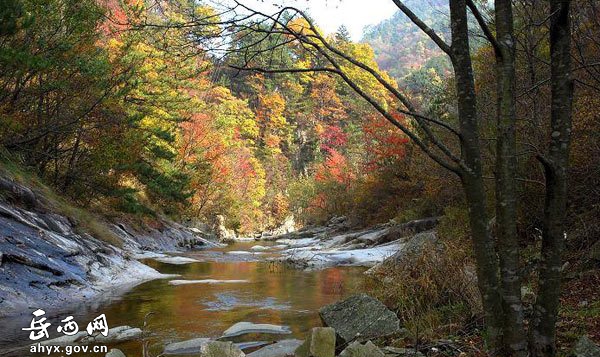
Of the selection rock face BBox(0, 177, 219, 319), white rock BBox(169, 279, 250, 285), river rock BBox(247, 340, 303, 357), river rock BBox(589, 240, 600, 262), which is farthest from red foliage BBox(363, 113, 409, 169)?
river rock BBox(247, 340, 303, 357)

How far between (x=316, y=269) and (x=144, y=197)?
533 inches

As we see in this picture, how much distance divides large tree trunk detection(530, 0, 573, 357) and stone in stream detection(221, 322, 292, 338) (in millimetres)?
3885

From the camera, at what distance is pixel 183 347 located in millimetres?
5457

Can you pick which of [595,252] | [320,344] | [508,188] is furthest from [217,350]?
[595,252]

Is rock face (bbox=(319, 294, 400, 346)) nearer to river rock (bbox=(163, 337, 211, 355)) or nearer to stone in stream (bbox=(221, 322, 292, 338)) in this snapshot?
stone in stream (bbox=(221, 322, 292, 338))

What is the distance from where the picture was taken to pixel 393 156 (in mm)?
20781

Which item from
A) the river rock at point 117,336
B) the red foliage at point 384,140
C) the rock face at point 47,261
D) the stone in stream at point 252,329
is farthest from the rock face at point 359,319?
the red foliage at point 384,140

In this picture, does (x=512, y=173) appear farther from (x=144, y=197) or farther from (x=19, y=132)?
(x=144, y=197)

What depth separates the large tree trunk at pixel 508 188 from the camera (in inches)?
114

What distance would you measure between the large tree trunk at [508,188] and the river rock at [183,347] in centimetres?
344

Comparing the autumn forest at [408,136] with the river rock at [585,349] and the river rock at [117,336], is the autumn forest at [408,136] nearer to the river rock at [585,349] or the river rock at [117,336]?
the river rock at [585,349]

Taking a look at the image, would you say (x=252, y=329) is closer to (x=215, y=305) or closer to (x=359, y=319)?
(x=359, y=319)

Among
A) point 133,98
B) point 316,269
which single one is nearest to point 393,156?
point 316,269

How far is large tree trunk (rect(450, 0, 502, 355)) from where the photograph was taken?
9.72ft
